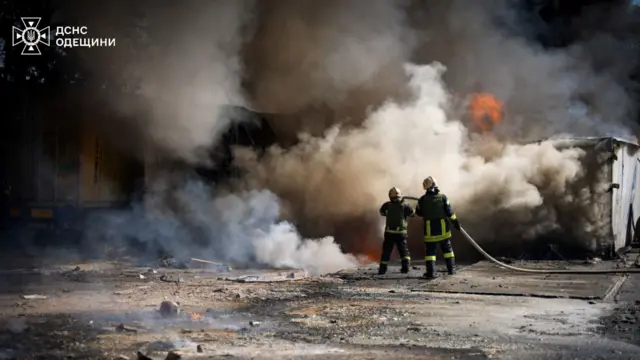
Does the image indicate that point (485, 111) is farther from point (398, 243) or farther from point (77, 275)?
point (77, 275)

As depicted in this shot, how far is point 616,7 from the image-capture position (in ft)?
57.7

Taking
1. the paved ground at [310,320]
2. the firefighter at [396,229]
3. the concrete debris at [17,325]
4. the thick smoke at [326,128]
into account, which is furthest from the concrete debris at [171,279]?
the firefighter at [396,229]

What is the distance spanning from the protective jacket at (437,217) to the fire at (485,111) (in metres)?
4.66

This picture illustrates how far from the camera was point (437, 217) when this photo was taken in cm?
925

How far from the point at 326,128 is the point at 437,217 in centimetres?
469

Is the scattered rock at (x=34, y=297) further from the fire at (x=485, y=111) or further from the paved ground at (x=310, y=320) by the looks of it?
the fire at (x=485, y=111)

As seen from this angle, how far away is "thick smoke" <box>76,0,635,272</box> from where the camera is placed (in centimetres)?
1138

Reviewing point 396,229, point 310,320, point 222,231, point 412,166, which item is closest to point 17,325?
point 310,320

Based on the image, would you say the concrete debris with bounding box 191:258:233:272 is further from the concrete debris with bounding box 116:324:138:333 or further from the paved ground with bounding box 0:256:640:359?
the concrete debris with bounding box 116:324:138:333

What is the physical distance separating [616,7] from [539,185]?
9.15 metres

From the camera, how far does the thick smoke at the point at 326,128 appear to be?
11.4m

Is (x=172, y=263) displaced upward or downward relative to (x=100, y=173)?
downward

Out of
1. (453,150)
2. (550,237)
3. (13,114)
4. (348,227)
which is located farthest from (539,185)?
(13,114)

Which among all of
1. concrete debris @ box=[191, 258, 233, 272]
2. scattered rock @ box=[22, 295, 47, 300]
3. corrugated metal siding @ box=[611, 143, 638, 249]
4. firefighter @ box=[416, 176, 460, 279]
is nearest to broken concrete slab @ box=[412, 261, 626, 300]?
firefighter @ box=[416, 176, 460, 279]
